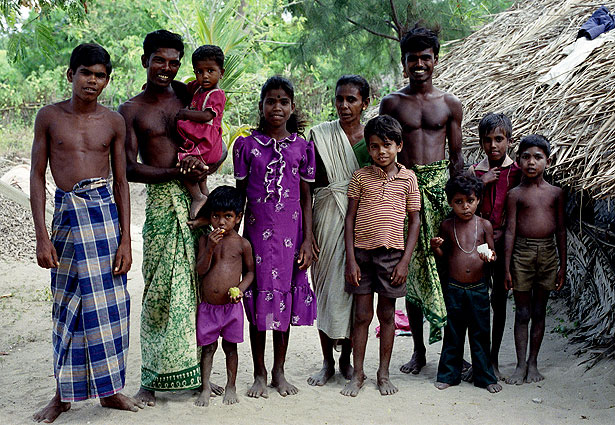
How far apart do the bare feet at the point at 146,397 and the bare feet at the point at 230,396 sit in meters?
0.41

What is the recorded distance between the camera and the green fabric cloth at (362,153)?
3.99 meters

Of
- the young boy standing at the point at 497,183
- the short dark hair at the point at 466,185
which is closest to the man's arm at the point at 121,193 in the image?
the short dark hair at the point at 466,185

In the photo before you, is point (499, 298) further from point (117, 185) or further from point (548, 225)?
point (117, 185)

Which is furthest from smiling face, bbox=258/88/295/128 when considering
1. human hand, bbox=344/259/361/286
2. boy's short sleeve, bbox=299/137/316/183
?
human hand, bbox=344/259/361/286

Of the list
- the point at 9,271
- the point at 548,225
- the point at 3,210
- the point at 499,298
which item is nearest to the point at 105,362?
the point at 499,298

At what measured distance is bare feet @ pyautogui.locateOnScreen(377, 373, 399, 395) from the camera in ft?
12.7

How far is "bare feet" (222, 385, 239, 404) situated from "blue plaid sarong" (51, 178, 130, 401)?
650mm

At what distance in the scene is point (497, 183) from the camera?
13.4 ft

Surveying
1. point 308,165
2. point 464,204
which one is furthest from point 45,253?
point 464,204

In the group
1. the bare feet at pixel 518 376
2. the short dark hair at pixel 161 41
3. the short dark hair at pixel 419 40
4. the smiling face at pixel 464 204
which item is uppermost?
the short dark hair at pixel 419 40

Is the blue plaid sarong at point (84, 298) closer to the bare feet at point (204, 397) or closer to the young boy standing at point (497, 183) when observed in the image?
the bare feet at point (204, 397)

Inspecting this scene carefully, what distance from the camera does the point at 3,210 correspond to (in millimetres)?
8648

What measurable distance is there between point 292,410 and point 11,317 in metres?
3.38

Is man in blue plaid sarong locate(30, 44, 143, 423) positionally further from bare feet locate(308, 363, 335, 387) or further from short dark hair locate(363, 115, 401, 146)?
short dark hair locate(363, 115, 401, 146)
